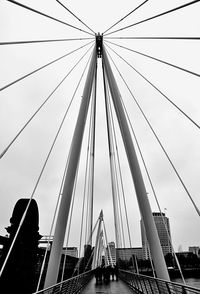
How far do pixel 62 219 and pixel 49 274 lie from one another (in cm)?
201

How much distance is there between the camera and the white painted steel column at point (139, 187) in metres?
10.8

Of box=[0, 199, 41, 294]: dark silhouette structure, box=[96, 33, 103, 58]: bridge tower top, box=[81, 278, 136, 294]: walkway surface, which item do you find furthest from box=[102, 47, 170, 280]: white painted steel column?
box=[0, 199, 41, 294]: dark silhouette structure

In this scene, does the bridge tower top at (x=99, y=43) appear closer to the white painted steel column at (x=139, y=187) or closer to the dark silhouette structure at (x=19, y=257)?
the white painted steel column at (x=139, y=187)

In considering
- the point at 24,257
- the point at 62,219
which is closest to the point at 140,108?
the point at 62,219

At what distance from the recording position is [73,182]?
1134cm

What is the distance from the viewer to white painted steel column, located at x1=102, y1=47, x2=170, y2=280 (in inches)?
425

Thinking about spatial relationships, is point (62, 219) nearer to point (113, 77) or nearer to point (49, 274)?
point (49, 274)

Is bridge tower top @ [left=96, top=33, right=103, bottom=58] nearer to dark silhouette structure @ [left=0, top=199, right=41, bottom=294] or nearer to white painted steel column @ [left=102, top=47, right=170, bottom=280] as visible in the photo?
white painted steel column @ [left=102, top=47, right=170, bottom=280]

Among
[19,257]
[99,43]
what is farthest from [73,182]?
[99,43]

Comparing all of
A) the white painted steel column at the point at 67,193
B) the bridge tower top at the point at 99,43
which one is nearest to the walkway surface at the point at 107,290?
the white painted steel column at the point at 67,193

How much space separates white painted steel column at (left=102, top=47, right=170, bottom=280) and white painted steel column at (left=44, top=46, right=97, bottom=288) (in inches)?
47.5

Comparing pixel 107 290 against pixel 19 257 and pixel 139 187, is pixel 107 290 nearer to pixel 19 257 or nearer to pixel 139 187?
pixel 19 257

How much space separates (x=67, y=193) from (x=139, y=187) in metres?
3.00

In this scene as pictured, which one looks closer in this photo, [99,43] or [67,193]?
[67,193]
